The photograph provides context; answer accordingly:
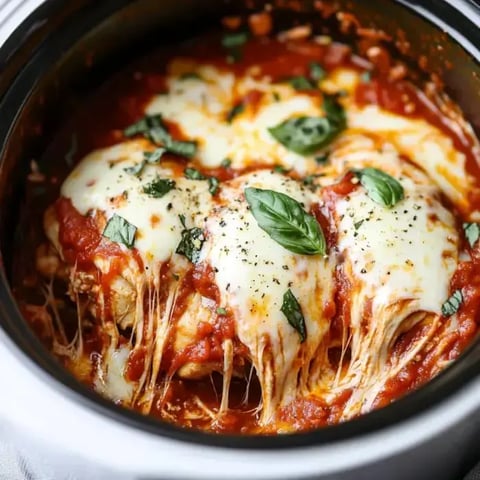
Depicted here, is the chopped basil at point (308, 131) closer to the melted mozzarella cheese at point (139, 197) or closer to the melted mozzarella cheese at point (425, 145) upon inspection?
the melted mozzarella cheese at point (425, 145)

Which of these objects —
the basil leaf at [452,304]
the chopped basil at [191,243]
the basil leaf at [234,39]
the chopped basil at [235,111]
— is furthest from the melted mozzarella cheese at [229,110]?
the basil leaf at [452,304]

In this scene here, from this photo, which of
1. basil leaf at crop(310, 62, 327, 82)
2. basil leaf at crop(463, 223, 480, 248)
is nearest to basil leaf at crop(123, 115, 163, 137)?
basil leaf at crop(310, 62, 327, 82)

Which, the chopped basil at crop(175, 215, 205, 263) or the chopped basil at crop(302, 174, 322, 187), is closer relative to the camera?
the chopped basil at crop(175, 215, 205, 263)

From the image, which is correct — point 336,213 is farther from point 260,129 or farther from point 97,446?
point 97,446

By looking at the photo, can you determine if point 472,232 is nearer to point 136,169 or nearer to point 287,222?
point 287,222

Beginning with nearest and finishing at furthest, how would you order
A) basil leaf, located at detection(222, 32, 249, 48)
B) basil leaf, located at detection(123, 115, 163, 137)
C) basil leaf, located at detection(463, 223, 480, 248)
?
basil leaf, located at detection(463, 223, 480, 248) → basil leaf, located at detection(123, 115, 163, 137) → basil leaf, located at detection(222, 32, 249, 48)

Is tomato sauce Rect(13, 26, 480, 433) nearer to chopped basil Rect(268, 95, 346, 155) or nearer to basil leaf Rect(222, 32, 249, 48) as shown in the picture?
chopped basil Rect(268, 95, 346, 155)

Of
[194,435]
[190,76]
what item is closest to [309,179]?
[190,76]

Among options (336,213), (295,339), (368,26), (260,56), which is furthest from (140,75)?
(295,339)
